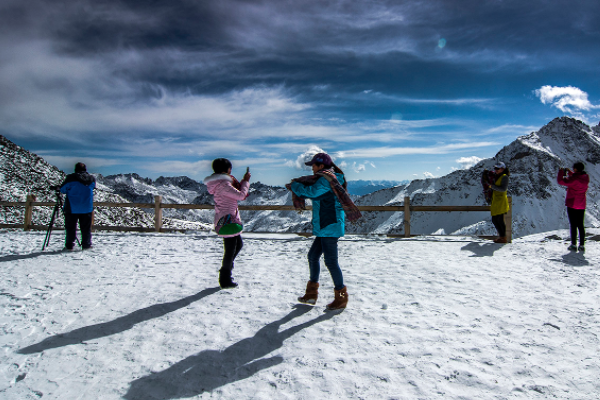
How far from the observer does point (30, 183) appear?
133 ft

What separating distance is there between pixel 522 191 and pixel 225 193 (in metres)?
186

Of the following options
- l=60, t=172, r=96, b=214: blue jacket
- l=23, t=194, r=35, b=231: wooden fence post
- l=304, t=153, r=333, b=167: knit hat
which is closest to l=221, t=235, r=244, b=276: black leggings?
l=304, t=153, r=333, b=167: knit hat

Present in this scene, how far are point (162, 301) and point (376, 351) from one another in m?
2.99

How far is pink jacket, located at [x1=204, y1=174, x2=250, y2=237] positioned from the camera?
456 centimetres

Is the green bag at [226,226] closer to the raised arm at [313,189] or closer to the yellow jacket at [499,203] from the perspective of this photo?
the raised arm at [313,189]

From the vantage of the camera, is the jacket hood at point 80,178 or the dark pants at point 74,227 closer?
the jacket hood at point 80,178

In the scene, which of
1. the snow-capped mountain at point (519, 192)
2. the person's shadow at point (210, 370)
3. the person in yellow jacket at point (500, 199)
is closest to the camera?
the person's shadow at point (210, 370)

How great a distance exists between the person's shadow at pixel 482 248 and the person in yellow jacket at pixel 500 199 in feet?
1.49

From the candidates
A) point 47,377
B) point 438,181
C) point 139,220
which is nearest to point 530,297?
point 47,377

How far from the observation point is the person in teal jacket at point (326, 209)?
3.75m

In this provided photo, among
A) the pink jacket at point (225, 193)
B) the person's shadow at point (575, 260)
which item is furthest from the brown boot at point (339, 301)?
the person's shadow at point (575, 260)

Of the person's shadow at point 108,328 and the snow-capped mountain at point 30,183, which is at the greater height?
the snow-capped mountain at point 30,183

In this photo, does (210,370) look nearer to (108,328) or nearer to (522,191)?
(108,328)

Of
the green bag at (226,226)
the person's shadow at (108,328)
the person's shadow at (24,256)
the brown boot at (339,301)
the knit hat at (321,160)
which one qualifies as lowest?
the person's shadow at (108,328)
